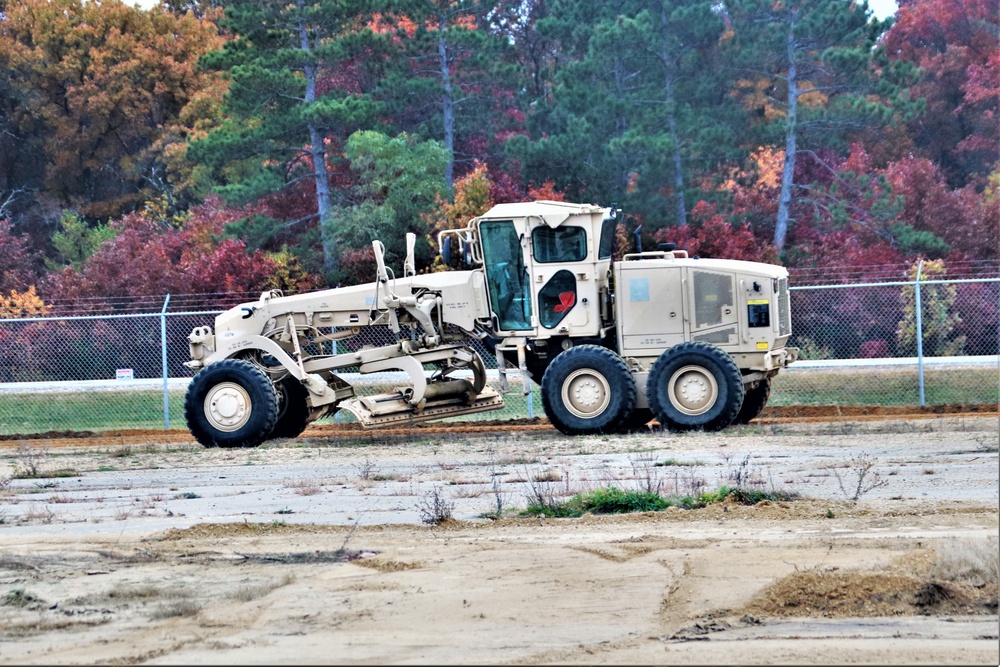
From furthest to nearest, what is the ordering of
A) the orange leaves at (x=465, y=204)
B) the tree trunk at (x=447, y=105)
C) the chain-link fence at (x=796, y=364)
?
the tree trunk at (x=447, y=105) < the orange leaves at (x=465, y=204) < the chain-link fence at (x=796, y=364)

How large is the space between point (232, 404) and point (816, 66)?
2109 centimetres

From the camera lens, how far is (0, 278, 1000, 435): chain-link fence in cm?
2200

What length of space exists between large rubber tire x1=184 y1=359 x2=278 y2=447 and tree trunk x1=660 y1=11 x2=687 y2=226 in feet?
53.3

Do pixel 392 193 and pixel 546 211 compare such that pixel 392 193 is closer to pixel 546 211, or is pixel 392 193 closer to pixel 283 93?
pixel 283 93

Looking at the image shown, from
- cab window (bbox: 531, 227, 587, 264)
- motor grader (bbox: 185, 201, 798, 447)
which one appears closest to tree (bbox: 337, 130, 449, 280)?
motor grader (bbox: 185, 201, 798, 447)

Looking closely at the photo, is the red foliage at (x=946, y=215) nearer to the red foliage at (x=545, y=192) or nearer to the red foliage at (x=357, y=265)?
the red foliage at (x=545, y=192)

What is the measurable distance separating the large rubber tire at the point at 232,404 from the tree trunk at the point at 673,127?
53.3ft

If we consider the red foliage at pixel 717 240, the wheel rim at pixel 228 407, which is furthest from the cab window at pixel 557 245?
the red foliage at pixel 717 240

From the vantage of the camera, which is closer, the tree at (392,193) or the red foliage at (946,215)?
the tree at (392,193)

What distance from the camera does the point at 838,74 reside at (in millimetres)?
32281

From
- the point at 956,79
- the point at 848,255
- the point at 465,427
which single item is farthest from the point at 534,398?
the point at 956,79

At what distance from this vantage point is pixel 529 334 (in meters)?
18.0

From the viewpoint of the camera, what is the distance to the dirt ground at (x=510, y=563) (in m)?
7.10

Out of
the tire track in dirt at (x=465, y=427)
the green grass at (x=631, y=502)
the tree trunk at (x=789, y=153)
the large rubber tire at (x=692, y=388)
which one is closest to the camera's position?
the green grass at (x=631, y=502)
